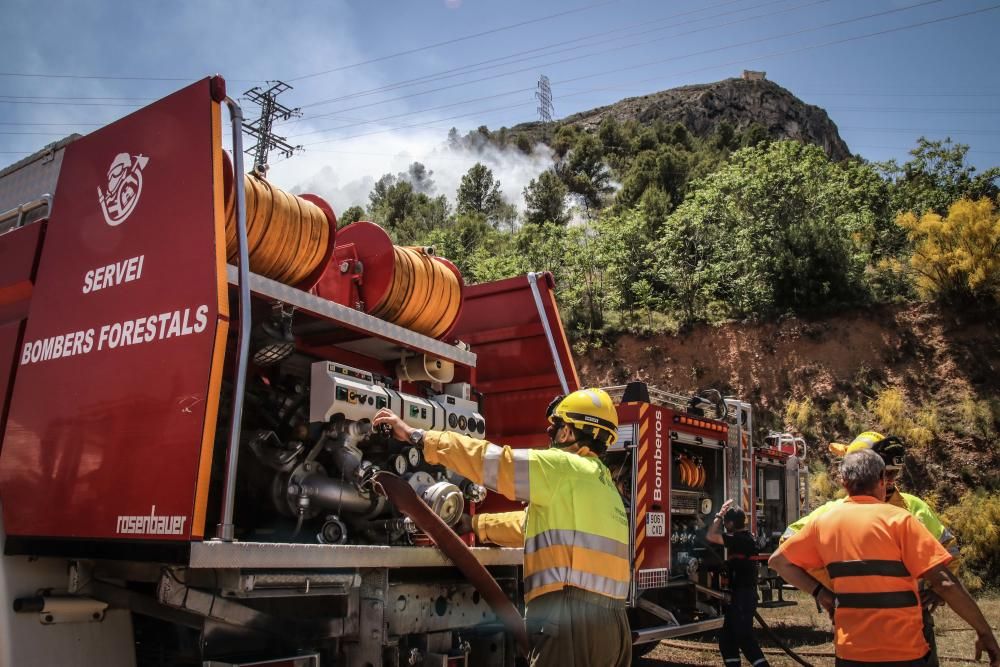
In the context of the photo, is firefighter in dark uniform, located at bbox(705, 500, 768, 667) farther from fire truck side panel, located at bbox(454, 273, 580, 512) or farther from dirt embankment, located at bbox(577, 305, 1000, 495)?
dirt embankment, located at bbox(577, 305, 1000, 495)

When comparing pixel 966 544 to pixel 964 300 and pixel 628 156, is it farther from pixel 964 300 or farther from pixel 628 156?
pixel 628 156

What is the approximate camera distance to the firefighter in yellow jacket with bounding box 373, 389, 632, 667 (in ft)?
11.0

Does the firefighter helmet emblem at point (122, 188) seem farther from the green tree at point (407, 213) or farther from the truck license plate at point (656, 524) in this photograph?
the green tree at point (407, 213)

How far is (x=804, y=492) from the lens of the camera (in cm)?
1212

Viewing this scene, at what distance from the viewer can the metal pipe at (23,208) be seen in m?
4.28

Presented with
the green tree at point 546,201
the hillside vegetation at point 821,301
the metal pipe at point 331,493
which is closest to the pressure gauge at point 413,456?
the metal pipe at point 331,493

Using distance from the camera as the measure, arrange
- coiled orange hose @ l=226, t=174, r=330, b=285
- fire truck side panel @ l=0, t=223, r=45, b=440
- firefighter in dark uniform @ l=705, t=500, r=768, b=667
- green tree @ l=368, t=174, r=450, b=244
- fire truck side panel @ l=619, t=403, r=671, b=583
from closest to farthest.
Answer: fire truck side panel @ l=0, t=223, r=45, b=440, coiled orange hose @ l=226, t=174, r=330, b=285, fire truck side panel @ l=619, t=403, r=671, b=583, firefighter in dark uniform @ l=705, t=500, r=768, b=667, green tree @ l=368, t=174, r=450, b=244

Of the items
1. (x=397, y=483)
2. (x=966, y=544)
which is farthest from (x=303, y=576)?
(x=966, y=544)

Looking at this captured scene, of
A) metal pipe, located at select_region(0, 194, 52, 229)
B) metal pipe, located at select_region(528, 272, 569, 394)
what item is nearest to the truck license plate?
metal pipe, located at select_region(528, 272, 569, 394)

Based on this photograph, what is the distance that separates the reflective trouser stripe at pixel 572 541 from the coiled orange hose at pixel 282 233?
2.09m

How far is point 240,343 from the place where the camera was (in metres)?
3.44

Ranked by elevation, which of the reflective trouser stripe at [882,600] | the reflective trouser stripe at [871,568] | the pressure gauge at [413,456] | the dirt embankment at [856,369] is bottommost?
the reflective trouser stripe at [882,600]

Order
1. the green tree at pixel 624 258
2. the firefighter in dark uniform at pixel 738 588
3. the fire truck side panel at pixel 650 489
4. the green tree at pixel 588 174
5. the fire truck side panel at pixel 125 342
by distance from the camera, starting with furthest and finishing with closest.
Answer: the green tree at pixel 588 174 → the green tree at pixel 624 258 → the firefighter in dark uniform at pixel 738 588 → the fire truck side panel at pixel 650 489 → the fire truck side panel at pixel 125 342

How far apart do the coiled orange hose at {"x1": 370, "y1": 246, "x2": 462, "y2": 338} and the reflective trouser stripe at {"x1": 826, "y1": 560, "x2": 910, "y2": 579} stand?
2.99 meters
